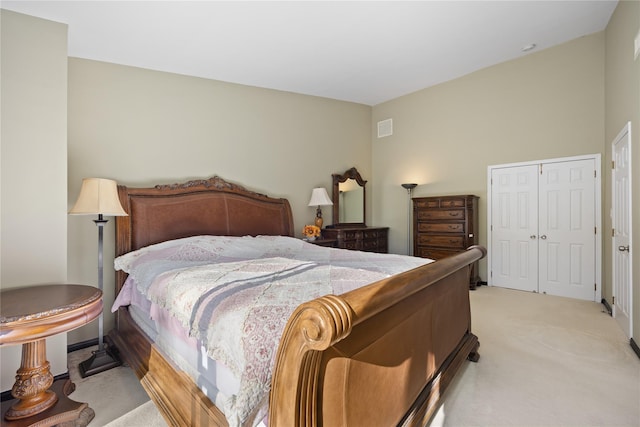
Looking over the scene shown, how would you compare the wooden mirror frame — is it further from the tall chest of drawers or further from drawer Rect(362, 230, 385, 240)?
the tall chest of drawers

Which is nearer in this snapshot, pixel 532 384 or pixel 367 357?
pixel 367 357

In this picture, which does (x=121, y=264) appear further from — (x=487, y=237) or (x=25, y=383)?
(x=487, y=237)

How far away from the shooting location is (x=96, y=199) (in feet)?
8.03

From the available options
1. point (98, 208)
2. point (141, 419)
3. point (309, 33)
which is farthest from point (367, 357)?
point (309, 33)

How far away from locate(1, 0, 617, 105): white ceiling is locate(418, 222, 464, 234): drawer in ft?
7.42

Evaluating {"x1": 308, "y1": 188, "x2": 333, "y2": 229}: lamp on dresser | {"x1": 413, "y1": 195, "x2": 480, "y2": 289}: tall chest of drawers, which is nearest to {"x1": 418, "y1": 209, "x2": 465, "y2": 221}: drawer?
{"x1": 413, "y1": 195, "x2": 480, "y2": 289}: tall chest of drawers

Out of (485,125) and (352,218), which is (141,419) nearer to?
(352,218)

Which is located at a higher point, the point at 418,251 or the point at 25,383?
the point at 418,251

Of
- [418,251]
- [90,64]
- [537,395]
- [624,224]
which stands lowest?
[537,395]

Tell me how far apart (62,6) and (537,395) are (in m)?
4.48

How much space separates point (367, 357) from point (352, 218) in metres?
4.36

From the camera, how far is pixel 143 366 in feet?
6.69

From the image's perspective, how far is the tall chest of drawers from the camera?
4465 millimetres

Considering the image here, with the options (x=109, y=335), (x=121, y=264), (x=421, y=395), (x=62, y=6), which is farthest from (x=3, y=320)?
(x=62, y=6)
